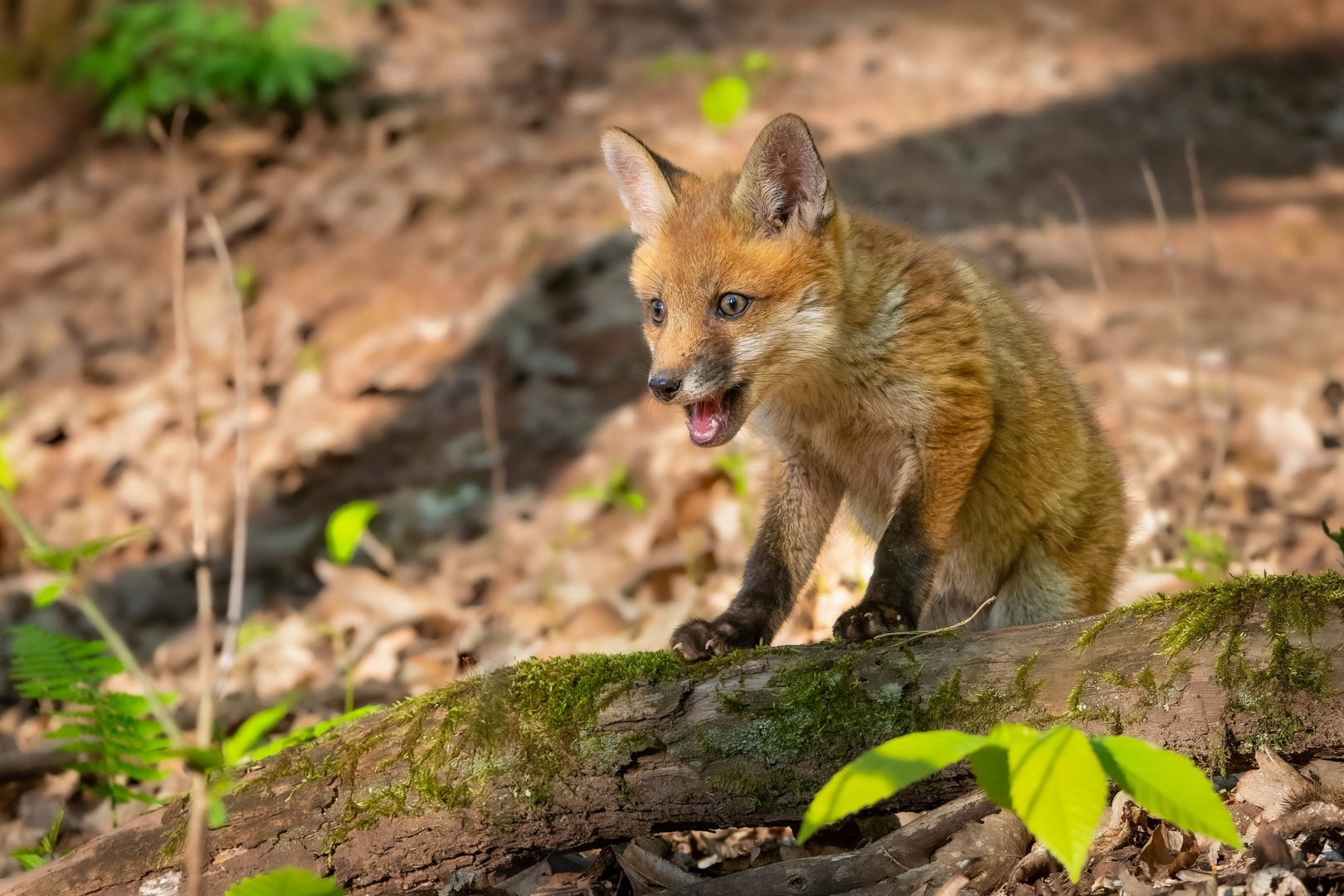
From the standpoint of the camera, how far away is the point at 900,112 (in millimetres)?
10414

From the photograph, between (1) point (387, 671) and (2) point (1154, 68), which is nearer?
(1) point (387, 671)

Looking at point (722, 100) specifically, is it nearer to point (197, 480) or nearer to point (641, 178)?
point (641, 178)

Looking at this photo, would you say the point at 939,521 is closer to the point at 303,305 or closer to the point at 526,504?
the point at 526,504

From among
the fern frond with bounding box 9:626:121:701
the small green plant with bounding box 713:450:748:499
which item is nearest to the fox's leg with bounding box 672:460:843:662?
the small green plant with bounding box 713:450:748:499

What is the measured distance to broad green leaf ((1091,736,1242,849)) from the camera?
191cm

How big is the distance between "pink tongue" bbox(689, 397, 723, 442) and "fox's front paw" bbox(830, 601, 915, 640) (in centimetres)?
86

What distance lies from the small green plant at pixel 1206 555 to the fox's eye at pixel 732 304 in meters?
2.51

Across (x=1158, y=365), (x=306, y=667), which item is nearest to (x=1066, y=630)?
(x=306, y=667)

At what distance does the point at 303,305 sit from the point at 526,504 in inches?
133

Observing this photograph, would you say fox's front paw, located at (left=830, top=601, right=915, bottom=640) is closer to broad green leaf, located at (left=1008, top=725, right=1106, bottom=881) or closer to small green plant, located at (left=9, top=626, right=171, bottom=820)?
broad green leaf, located at (left=1008, top=725, right=1106, bottom=881)

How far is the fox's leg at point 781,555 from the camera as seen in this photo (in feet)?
11.8

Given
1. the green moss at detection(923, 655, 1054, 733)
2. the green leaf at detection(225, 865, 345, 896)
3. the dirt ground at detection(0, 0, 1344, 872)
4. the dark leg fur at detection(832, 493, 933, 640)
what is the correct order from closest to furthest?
the green leaf at detection(225, 865, 345, 896)
the green moss at detection(923, 655, 1054, 733)
the dark leg fur at detection(832, 493, 933, 640)
the dirt ground at detection(0, 0, 1344, 872)

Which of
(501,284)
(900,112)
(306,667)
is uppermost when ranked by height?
(900,112)

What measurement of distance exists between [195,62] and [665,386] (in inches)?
375
